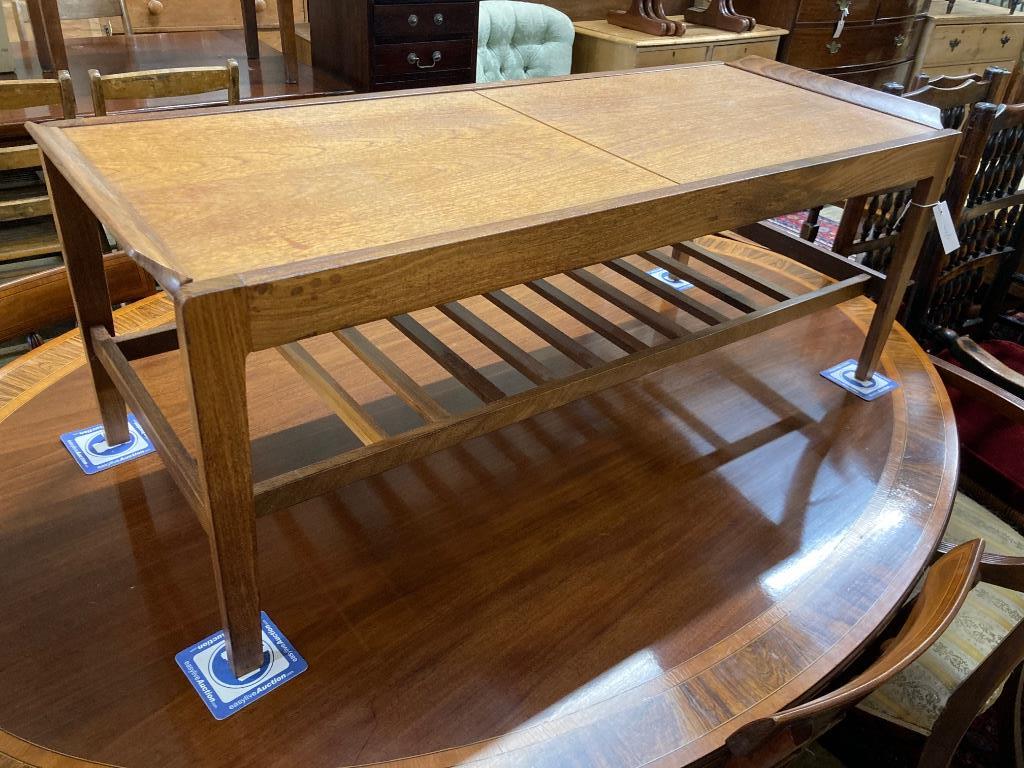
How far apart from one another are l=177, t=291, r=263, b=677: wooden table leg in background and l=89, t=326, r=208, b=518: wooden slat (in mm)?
39

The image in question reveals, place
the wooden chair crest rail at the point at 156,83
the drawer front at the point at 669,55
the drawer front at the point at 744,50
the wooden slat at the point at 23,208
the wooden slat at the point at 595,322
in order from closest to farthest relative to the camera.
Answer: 1. the wooden slat at the point at 595,322
2. the wooden slat at the point at 23,208
3. the wooden chair crest rail at the point at 156,83
4. the drawer front at the point at 669,55
5. the drawer front at the point at 744,50

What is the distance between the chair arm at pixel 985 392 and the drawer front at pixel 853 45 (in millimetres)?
3367

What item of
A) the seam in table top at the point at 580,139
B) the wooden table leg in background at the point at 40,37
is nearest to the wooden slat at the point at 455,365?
the seam in table top at the point at 580,139

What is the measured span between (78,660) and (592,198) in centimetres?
76

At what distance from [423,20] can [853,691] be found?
9.37ft

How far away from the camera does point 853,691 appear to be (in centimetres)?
70

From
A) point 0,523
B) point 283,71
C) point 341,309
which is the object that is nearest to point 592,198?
point 341,309

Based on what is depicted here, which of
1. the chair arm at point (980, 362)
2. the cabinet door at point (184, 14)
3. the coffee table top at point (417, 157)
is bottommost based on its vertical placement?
the chair arm at point (980, 362)

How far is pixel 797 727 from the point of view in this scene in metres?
0.72

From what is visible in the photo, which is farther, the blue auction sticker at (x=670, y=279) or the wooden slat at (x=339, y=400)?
the blue auction sticker at (x=670, y=279)

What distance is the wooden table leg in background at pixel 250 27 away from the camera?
3288 millimetres

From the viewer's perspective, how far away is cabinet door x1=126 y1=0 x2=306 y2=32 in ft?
12.9

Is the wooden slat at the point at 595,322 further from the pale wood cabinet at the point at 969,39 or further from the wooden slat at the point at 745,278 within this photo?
the pale wood cabinet at the point at 969,39

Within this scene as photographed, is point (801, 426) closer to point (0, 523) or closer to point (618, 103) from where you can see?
point (618, 103)
